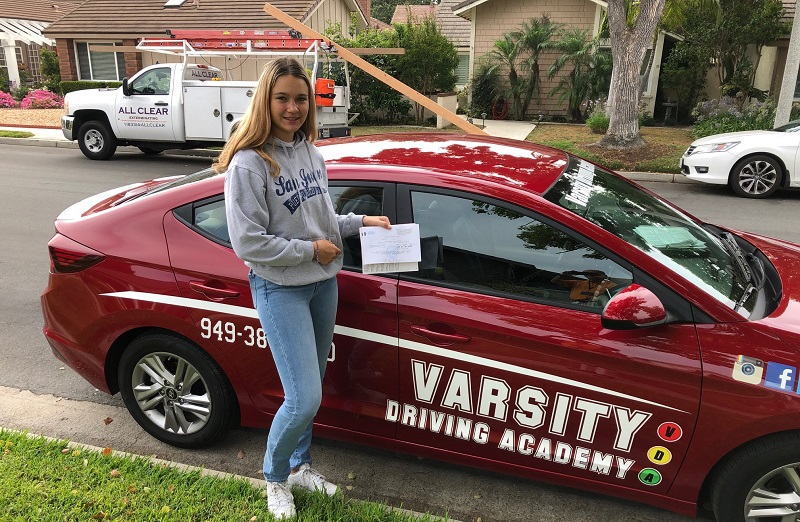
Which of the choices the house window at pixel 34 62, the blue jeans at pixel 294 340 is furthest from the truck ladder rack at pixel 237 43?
the house window at pixel 34 62

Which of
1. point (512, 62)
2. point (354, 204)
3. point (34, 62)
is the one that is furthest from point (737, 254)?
point (34, 62)

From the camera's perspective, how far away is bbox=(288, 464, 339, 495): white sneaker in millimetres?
2805

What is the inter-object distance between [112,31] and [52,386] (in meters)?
21.6

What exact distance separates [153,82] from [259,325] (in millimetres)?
11325

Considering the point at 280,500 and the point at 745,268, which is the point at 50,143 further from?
the point at 745,268

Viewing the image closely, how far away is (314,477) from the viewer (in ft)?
9.30

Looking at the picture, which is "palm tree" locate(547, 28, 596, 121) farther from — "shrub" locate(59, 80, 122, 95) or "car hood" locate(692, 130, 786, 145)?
"shrub" locate(59, 80, 122, 95)

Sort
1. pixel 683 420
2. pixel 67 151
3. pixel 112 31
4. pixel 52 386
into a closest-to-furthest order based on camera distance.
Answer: pixel 683 420
pixel 52 386
pixel 67 151
pixel 112 31

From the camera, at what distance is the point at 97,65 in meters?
23.1

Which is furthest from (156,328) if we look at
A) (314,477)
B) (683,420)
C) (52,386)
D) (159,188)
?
(683,420)

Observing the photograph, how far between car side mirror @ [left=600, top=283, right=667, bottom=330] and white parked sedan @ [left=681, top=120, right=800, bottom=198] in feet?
27.3

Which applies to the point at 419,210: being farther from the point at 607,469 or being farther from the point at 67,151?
the point at 67,151

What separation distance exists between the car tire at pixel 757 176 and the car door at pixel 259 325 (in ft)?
27.9

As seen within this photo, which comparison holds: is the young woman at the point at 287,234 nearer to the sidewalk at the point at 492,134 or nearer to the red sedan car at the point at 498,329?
the red sedan car at the point at 498,329
